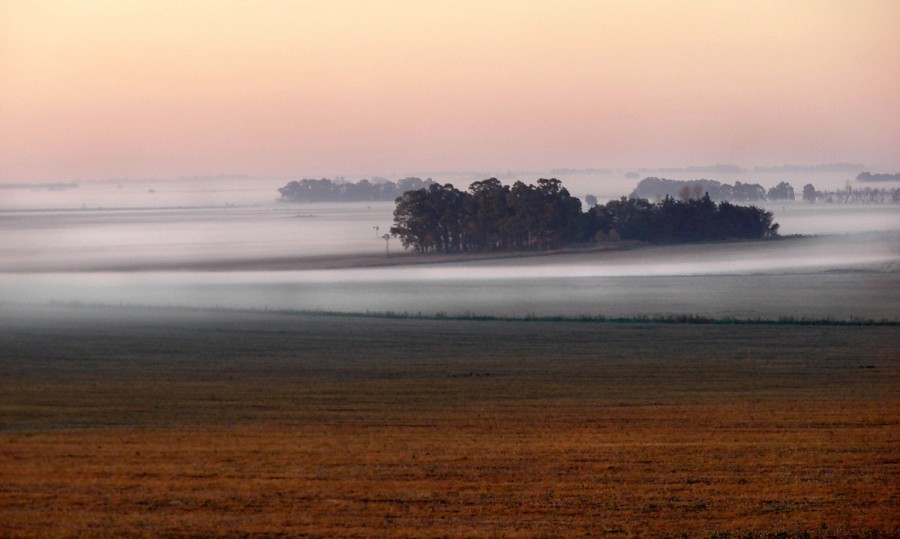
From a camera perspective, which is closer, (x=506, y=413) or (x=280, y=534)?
(x=280, y=534)

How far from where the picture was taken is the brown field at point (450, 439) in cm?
1161

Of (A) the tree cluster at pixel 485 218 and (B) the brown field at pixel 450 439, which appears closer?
(B) the brown field at pixel 450 439

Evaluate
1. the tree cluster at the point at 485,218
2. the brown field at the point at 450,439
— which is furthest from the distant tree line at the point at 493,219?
the brown field at the point at 450,439

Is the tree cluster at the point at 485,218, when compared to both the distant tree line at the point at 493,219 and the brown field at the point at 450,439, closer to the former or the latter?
the distant tree line at the point at 493,219

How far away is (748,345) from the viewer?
2927cm

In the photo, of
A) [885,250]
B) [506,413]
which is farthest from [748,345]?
[885,250]

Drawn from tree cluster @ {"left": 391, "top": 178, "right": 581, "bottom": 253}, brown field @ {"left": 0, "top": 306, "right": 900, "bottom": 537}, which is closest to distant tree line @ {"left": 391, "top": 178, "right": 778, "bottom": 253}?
tree cluster @ {"left": 391, "top": 178, "right": 581, "bottom": 253}

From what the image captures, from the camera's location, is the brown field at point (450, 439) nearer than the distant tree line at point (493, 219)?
Yes

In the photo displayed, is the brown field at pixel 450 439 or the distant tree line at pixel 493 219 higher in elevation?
the distant tree line at pixel 493 219

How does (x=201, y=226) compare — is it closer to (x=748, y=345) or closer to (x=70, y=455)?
(x=748, y=345)

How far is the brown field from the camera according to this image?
11.6 meters

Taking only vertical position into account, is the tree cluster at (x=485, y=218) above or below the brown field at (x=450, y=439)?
above

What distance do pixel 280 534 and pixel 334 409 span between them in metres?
7.76

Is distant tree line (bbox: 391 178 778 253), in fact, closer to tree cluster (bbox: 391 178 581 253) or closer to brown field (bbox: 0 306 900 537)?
tree cluster (bbox: 391 178 581 253)
